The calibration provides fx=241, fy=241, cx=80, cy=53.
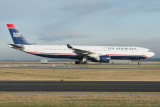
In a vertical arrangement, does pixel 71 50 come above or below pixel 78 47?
below

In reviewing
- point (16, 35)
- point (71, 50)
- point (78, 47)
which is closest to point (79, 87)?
point (71, 50)

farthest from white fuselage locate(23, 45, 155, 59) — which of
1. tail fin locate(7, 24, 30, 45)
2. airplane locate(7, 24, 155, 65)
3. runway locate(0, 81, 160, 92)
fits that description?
runway locate(0, 81, 160, 92)

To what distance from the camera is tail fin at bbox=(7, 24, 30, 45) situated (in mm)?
54750

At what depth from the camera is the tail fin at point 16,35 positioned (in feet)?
180

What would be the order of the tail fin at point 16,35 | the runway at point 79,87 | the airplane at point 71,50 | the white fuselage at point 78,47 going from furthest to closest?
the tail fin at point 16,35 < the white fuselage at point 78,47 < the airplane at point 71,50 < the runway at point 79,87

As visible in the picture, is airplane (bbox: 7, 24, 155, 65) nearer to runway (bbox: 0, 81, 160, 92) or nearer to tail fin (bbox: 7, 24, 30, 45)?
tail fin (bbox: 7, 24, 30, 45)

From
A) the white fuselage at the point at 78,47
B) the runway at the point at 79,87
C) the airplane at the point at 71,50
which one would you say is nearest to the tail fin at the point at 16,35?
the airplane at the point at 71,50

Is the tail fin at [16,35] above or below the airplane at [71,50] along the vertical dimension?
above

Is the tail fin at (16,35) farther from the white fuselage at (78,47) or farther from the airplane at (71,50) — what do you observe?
the white fuselage at (78,47)

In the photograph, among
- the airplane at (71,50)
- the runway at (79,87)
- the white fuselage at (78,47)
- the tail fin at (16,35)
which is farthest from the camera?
the tail fin at (16,35)

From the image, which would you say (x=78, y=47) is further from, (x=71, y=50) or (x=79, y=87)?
(x=79, y=87)

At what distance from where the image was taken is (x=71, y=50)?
53469 millimetres

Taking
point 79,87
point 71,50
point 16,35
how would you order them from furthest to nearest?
1. point 16,35
2. point 71,50
3. point 79,87

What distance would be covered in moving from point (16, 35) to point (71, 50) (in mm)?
13193
